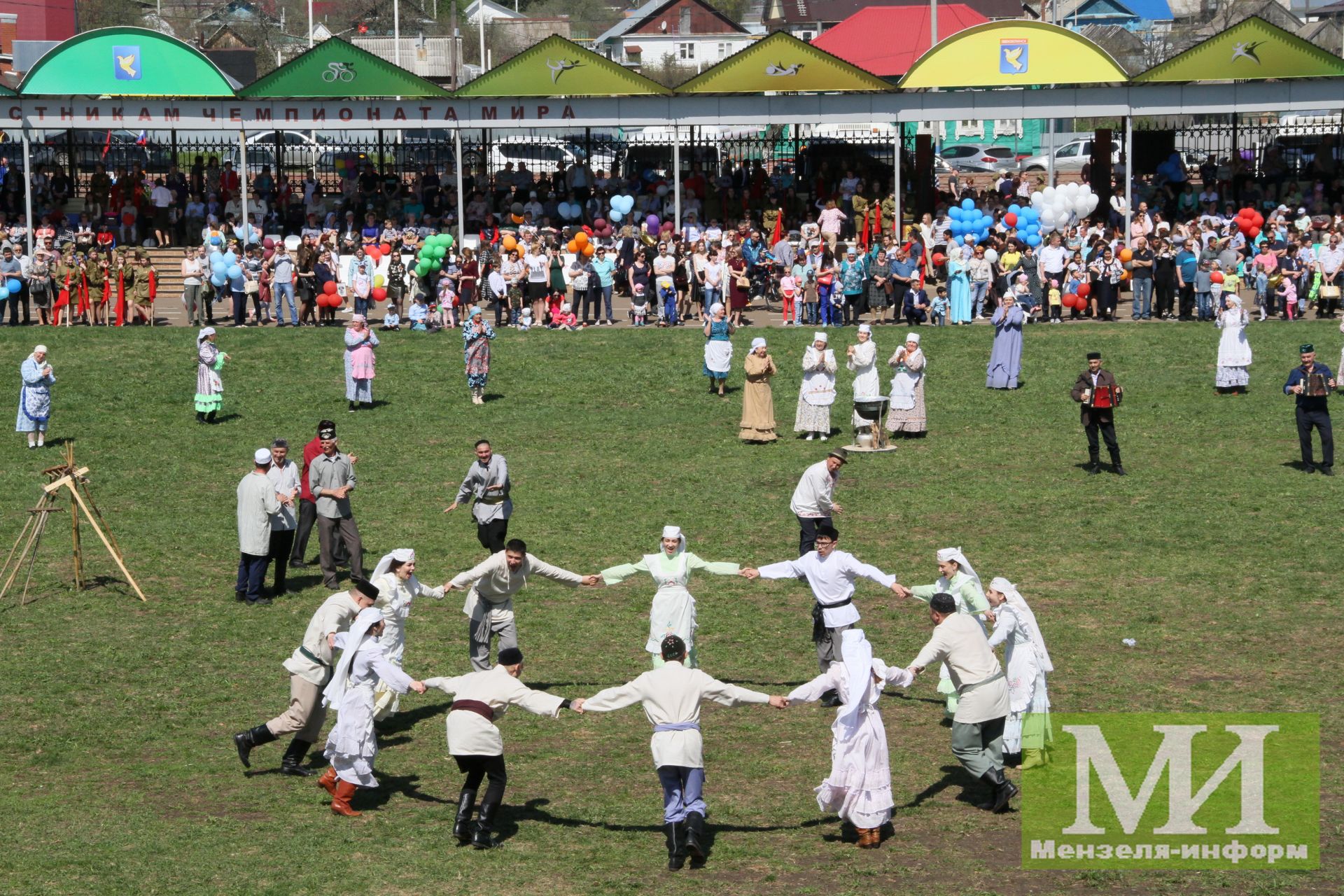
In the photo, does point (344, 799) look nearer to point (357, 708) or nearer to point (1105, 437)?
point (357, 708)

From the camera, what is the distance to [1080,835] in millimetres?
11164

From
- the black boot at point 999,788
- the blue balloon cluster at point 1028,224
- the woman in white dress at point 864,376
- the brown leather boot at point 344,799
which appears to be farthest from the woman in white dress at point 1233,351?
the brown leather boot at point 344,799

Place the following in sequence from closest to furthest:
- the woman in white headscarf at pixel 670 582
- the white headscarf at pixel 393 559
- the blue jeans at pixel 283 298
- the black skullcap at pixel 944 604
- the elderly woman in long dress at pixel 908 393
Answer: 1. the black skullcap at pixel 944 604
2. the white headscarf at pixel 393 559
3. the woman in white headscarf at pixel 670 582
4. the elderly woman in long dress at pixel 908 393
5. the blue jeans at pixel 283 298

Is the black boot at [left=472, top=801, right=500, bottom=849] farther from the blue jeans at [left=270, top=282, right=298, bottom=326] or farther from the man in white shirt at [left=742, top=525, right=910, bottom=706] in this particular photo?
the blue jeans at [left=270, top=282, right=298, bottom=326]

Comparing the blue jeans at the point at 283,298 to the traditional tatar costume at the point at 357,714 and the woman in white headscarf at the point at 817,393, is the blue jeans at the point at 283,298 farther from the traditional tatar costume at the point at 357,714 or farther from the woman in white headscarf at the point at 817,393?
the traditional tatar costume at the point at 357,714

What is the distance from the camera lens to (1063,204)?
34844 millimetres

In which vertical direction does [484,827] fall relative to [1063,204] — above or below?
below

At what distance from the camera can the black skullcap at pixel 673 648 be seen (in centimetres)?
1113

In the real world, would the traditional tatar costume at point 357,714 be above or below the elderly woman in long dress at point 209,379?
below

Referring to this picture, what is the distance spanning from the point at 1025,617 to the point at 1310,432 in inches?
417

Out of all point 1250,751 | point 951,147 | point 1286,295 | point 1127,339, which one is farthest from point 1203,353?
point 951,147

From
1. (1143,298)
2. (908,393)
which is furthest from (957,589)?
(1143,298)

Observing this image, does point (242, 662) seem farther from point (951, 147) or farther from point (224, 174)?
point (951, 147)

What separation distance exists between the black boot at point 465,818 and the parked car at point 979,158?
48360mm
